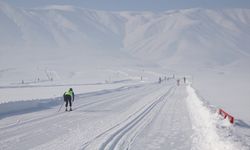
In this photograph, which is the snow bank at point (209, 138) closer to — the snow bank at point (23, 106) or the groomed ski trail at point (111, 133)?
the groomed ski trail at point (111, 133)

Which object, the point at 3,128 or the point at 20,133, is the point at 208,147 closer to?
the point at 20,133

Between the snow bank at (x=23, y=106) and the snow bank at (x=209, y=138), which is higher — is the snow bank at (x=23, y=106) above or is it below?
above

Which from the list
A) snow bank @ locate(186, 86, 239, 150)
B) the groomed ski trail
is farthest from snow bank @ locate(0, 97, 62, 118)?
snow bank @ locate(186, 86, 239, 150)

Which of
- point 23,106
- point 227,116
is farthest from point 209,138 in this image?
point 23,106

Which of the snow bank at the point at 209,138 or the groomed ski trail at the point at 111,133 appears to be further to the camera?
the groomed ski trail at the point at 111,133

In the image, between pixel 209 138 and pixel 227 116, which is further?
pixel 227 116

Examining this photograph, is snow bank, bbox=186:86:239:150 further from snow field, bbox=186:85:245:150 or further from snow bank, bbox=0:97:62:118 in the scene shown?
snow bank, bbox=0:97:62:118

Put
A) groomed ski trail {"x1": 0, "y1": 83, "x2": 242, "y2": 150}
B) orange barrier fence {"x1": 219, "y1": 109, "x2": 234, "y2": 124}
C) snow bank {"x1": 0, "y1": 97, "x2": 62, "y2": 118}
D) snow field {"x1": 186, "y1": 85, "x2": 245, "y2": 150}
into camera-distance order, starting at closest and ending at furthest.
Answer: snow field {"x1": 186, "y1": 85, "x2": 245, "y2": 150}, groomed ski trail {"x1": 0, "y1": 83, "x2": 242, "y2": 150}, orange barrier fence {"x1": 219, "y1": 109, "x2": 234, "y2": 124}, snow bank {"x1": 0, "y1": 97, "x2": 62, "y2": 118}

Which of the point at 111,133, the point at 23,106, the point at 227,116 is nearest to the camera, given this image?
the point at 111,133

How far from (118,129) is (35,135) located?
302 centimetres

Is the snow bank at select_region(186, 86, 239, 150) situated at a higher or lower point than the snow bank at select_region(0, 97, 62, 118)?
lower

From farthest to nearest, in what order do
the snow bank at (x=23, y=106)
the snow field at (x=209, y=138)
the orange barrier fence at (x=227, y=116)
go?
the snow bank at (x=23, y=106), the orange barrier fence at (x=227, y=116), the snow field at (x=209, y=138)

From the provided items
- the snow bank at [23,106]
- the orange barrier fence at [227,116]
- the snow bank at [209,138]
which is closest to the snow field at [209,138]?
the snow bank at [209,138]

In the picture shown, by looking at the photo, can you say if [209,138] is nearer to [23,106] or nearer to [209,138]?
[209,138]
